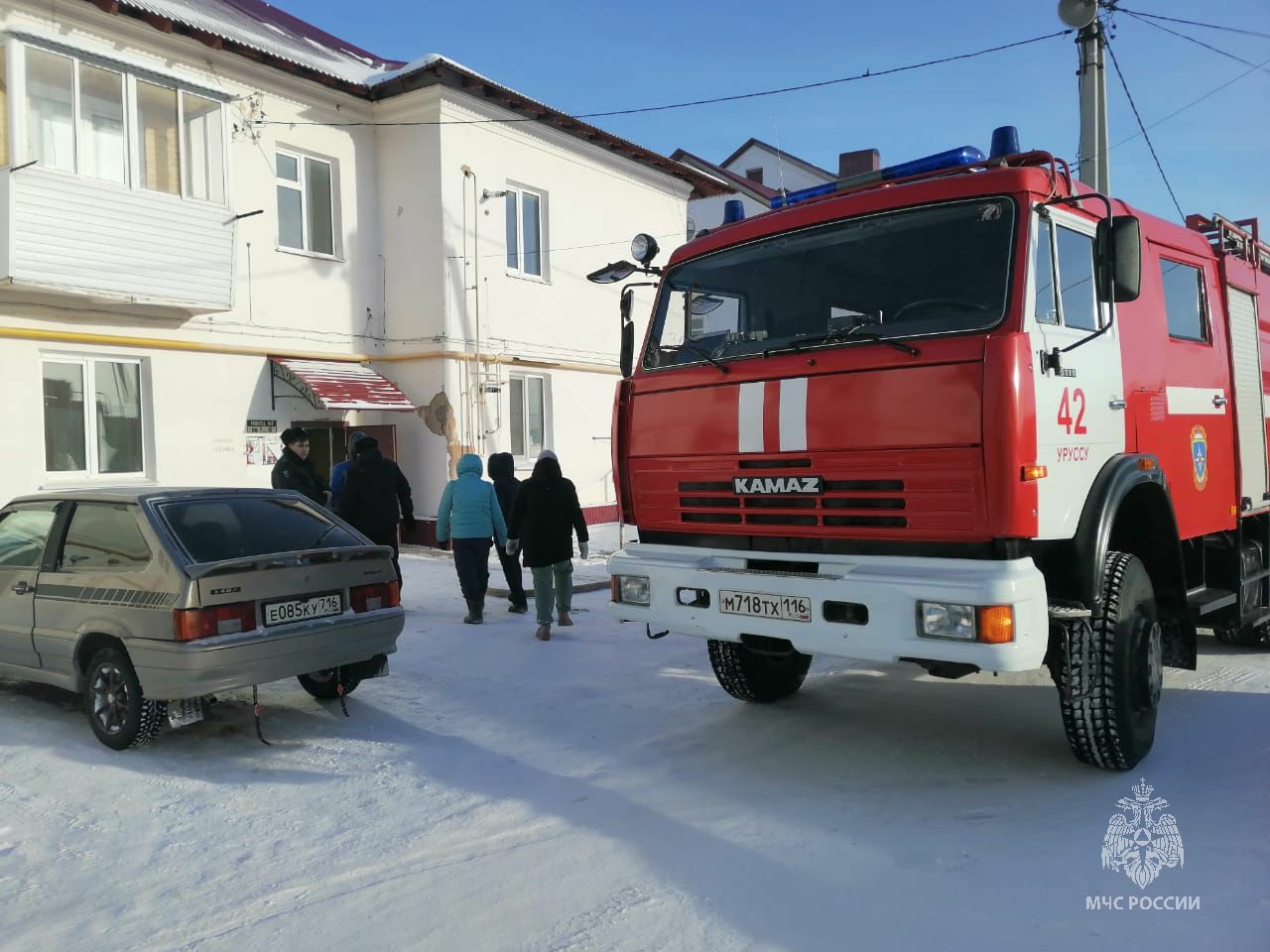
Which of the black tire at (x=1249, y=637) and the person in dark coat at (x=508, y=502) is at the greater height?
the person in dark coat at (x=508, y=502)

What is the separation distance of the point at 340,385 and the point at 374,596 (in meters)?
8.19

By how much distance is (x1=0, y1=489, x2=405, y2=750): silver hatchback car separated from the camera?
489 centimetres

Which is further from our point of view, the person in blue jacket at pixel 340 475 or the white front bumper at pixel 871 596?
the person in blue jacket at pixel 340 475

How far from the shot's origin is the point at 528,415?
16250mm

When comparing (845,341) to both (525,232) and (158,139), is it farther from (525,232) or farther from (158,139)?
(525,232)

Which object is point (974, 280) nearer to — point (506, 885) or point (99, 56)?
point (506, 885)

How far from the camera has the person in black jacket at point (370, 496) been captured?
8.31m

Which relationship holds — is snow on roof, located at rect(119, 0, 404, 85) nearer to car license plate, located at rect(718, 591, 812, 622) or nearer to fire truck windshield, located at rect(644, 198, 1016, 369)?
fire truck windshield, located at rect(644, 198, 1016, 369)

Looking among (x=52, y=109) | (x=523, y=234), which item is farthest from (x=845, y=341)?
(x=523, y=234)

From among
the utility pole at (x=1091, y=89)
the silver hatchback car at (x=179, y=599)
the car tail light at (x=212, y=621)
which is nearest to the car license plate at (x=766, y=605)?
the silver hatchback car at (x=179, y=599)

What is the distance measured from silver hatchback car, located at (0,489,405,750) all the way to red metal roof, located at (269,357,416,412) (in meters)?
6.85

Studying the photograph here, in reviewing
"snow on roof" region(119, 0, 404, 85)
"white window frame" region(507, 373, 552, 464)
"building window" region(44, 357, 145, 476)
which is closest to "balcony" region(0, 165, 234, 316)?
"building window" region(44, 357, 145, 476)

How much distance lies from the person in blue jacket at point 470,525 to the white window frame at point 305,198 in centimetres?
633

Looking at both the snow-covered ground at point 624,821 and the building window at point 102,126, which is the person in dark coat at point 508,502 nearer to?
the snow-covered ground at point 624,821
